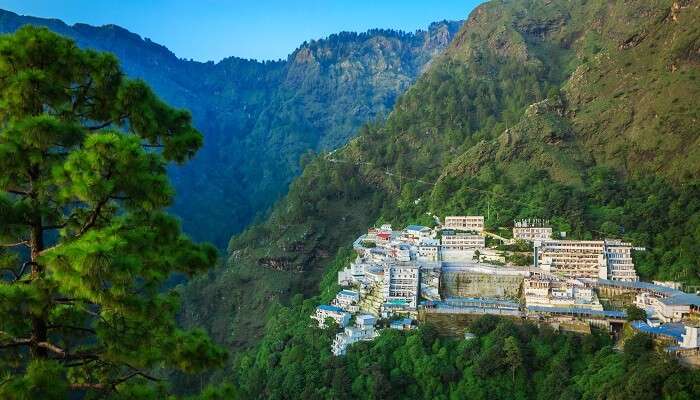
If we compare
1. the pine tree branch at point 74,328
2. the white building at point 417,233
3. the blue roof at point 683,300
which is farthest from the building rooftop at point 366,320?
the pine tree branch at point 74,328

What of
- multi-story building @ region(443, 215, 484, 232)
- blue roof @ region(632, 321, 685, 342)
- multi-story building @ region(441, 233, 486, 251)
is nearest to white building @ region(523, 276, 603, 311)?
blue roof @ region(632, 321, 685, 342)

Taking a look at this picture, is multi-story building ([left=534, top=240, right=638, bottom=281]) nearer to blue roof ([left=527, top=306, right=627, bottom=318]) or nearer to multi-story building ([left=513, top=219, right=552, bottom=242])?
multi-story building ([left=513, top=219, right=552, bottom=242])

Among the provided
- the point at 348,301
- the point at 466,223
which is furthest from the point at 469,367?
the point at 466,223

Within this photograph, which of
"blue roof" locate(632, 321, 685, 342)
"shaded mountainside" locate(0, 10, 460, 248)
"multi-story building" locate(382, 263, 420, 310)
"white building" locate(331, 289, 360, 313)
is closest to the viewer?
"blue roof" locate(632, 321, 685, 342)

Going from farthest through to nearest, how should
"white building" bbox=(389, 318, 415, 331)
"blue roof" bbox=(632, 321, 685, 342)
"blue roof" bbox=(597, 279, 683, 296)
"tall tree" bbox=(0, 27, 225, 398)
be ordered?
"white building" bbox=(389, 318, 415, 331) → "blue roof" bbox=(597, 279, 683, 296) → "blue roof" bbox=(632, 321, 685, 342) → "tall tree" bbox=(0, 27, 225, 398)

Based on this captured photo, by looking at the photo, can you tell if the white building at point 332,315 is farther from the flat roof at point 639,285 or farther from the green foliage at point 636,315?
the green foliage at point 636,315

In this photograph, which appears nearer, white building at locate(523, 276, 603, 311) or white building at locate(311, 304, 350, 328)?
white building at locate(523, 276, 603, 311)
